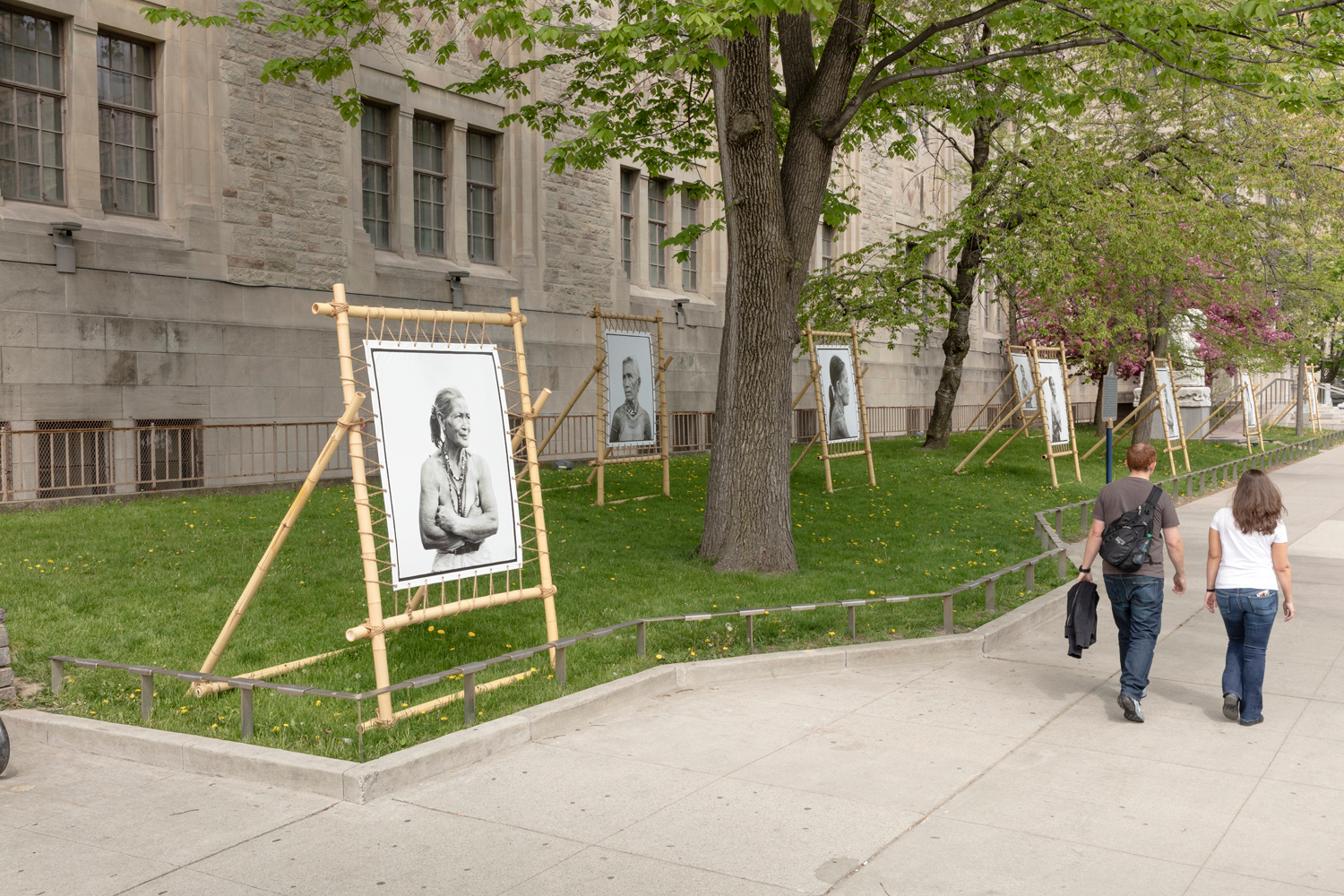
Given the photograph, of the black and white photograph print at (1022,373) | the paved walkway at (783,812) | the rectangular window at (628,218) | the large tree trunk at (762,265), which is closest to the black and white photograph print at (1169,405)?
the black and white photograph print at (1022,373)

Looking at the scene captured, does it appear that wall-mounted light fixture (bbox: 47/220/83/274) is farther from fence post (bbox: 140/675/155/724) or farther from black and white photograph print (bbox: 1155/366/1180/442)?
black and white photograph print (bbox: 1155/366/1180/442)

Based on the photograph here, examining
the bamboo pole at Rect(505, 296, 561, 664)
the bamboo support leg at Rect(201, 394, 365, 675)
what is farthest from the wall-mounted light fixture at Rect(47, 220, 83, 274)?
the bamboo support leg at Rect(201, 394, 365, 675)

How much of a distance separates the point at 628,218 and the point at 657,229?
122 centimetres

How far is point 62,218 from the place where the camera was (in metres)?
15.4

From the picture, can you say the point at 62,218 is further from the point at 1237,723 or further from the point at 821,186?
the point at 1237,723

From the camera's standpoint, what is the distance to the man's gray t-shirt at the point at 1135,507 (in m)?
7.13

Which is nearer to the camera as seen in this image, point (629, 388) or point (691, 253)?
point (629, 388)

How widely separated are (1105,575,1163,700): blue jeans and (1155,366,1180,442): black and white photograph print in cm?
1736

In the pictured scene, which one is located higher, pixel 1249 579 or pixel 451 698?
pixel 1249 579

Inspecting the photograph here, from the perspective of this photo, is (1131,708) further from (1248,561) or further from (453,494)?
(453,494)

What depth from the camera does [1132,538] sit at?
705 cm

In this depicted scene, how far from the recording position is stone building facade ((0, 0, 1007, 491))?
1541 cm

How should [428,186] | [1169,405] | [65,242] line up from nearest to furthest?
[65,242] < [428,186] < [1169,405]

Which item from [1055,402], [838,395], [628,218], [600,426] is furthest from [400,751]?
[628,218]
